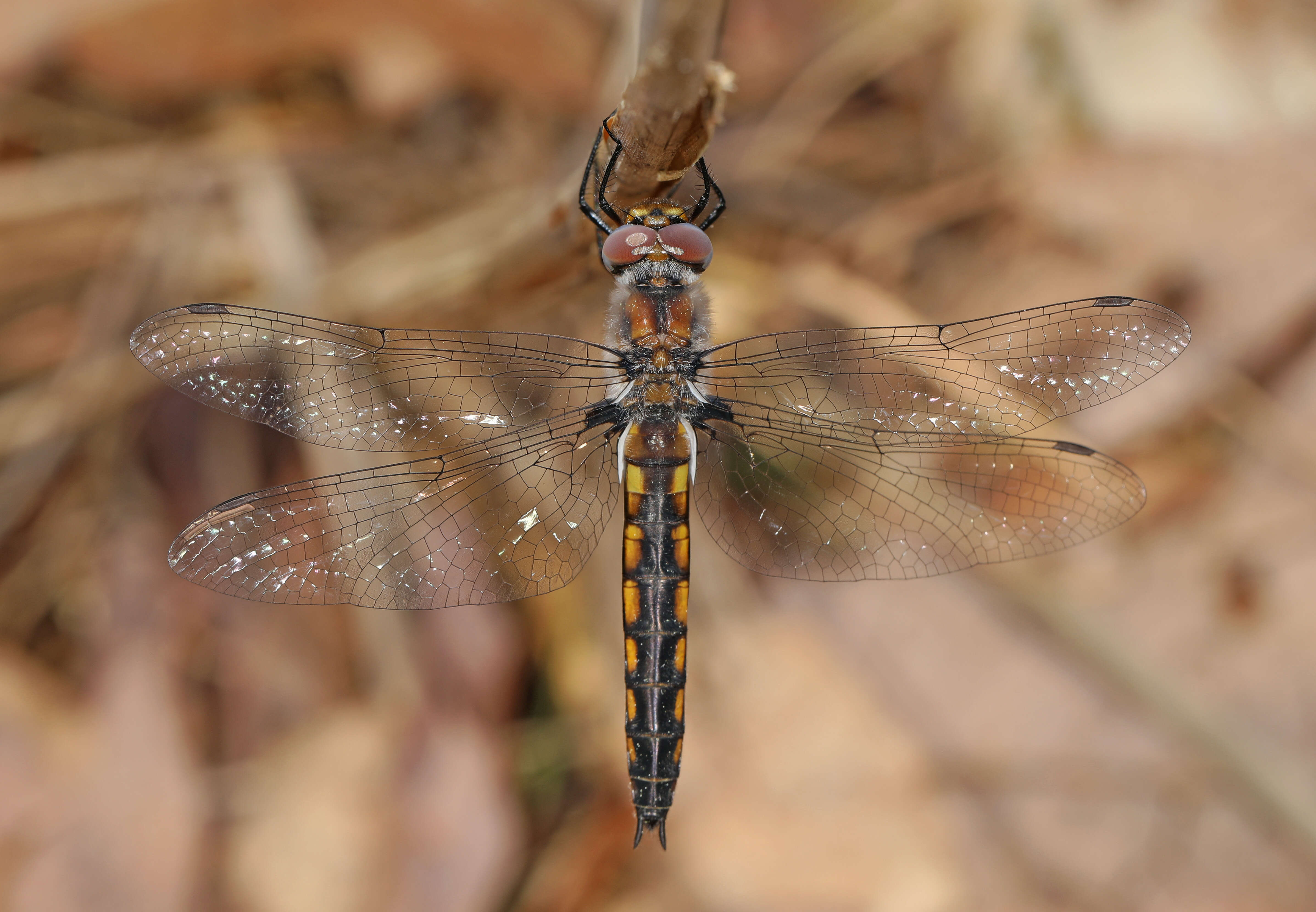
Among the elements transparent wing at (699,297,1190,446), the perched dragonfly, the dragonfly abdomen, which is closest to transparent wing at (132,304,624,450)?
the perched dragonfly

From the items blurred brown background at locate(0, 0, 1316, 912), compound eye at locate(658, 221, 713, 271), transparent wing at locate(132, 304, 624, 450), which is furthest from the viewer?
blurred brown background at locate(0, 0, 1316, 912)

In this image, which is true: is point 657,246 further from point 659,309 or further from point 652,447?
point 652,447

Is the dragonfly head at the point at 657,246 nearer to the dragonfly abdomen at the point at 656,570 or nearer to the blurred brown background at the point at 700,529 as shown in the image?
the blurred brown background at the point at 700,529

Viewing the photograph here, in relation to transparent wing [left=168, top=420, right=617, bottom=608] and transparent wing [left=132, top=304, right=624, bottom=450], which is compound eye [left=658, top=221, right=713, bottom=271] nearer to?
transparent wing [left=132, top=304, right=624, bottom=450]

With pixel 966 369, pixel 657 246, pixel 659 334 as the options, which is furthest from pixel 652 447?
pixel 966 369

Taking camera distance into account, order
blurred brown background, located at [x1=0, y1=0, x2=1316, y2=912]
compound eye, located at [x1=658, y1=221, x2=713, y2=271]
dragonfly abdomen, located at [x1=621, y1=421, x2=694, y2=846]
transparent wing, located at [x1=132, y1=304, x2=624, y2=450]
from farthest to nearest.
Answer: blurred brown background, located at [x1=0, y1=0, x2=1316, y2=912] < dragonfly abdomen, located at [x1=621, y1=421, x2=694, y2=846] < compound eye, located at [x1=658, y1=221, x2=713, y2=271] < transparent wing, located at [x1=132, y1=304, x2=624, y2=450]

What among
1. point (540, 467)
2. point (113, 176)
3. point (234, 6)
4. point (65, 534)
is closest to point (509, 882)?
point (540, 467)
